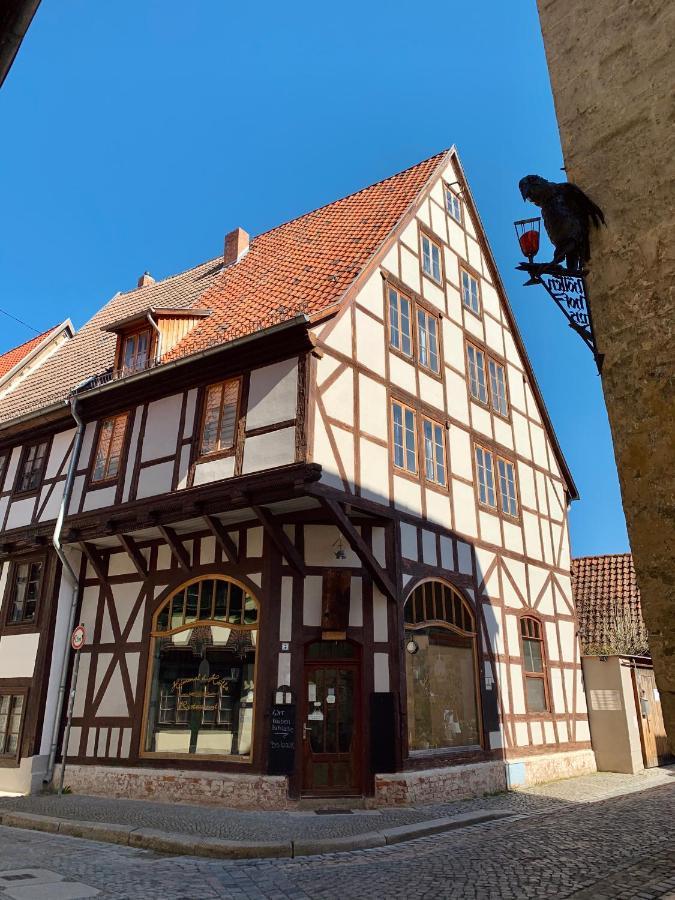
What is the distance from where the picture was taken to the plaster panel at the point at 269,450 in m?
10.3

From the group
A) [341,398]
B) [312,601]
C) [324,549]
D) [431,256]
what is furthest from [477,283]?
[312,601]

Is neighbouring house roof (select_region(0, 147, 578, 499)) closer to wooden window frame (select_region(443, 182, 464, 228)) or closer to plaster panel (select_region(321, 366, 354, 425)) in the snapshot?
wooden window frame (select_region(443, 182, 464, 228))

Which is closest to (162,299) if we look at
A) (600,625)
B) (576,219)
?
(576,219)

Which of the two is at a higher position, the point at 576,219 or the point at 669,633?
the point at 576,219

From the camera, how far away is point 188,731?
1102 cm

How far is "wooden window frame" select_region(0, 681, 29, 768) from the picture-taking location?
40.5 feet

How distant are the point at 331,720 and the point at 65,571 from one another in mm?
5942

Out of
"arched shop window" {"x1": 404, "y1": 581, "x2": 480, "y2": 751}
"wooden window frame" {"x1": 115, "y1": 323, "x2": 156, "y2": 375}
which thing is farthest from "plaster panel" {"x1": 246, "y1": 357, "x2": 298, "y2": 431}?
"arched shop window" {"x1": 404, "y1": 581, "x2": 480, "y2": 751}

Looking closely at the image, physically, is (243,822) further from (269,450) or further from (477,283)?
(477,283)

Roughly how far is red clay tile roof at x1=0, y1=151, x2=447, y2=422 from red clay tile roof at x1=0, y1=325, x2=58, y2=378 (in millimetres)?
1940

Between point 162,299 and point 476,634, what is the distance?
449 inches

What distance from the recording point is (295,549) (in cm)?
1097

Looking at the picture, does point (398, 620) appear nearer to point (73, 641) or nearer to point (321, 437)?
point (321, 437)

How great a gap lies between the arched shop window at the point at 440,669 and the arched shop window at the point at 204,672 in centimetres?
269
